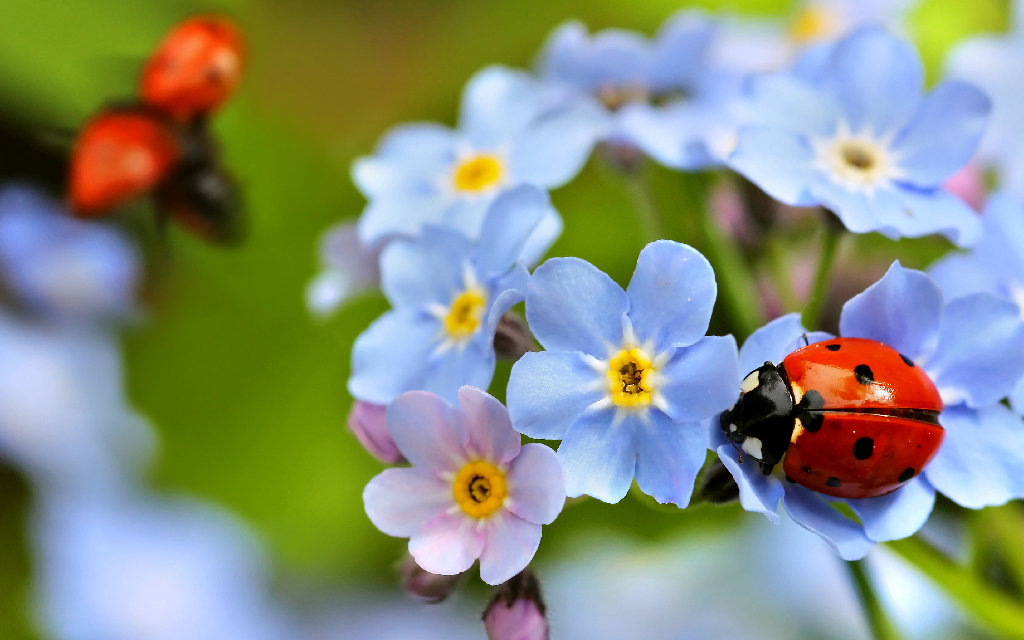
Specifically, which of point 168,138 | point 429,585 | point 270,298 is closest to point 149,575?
point 270,298

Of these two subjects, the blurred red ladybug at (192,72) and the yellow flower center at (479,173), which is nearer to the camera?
the yellow flower center at (479,173)

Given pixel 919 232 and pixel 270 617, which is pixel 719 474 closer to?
pixel 919 232

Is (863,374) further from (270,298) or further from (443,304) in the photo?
(270,298)

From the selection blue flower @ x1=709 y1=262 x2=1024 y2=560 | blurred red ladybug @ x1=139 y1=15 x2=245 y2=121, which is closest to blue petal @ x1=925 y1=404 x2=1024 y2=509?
blue flower @ x1=709 y1=262 x2=1024 y2=560

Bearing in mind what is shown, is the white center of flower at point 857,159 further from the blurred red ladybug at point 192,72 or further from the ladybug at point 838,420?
the blurred red ladybug at point 192,72

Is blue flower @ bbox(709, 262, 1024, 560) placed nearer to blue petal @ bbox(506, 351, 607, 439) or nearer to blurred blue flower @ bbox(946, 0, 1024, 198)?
blue petal @ bbox(506, 351, 607, 439)

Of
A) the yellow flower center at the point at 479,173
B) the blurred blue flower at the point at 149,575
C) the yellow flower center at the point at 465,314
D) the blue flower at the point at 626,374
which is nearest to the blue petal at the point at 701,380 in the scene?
the blue flower at the point at 626,374

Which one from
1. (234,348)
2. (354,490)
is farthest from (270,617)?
(234,348)

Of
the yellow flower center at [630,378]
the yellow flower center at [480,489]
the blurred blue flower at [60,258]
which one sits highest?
the blurred blue flower at [60,258]
